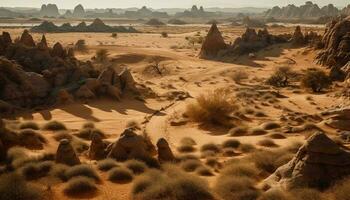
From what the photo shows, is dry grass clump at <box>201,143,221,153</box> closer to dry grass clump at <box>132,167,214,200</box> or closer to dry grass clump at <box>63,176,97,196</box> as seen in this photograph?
dry grass clump at <box>132,167,214,200</box>

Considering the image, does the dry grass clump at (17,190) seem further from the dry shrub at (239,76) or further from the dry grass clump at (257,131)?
the dry shrub at (239,76)

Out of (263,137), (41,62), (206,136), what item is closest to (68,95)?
(41,62)

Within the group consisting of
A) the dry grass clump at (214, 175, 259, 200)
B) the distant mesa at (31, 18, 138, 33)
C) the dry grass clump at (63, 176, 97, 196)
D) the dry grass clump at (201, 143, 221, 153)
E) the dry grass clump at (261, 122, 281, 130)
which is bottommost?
the distant mesa at (31, 18, 138, 33)

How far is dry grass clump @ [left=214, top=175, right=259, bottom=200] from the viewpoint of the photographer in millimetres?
11477

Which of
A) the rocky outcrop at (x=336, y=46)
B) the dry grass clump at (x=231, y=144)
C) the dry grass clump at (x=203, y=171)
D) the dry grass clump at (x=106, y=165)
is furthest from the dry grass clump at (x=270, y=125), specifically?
the rocky outcrop at (x=336, y=46)

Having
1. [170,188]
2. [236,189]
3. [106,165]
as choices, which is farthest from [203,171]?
[106,165]

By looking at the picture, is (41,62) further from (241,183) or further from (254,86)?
(241,183)

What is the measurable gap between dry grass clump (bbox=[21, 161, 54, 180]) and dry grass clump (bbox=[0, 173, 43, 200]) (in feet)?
5.53

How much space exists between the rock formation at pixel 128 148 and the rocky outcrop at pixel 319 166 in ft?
16.5

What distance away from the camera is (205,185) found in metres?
12.2

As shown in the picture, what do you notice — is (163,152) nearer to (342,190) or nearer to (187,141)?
(187,141)

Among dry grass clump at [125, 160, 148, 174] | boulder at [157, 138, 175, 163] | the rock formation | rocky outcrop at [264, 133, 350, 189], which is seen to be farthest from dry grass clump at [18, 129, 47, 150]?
rocky outcrop at [264, 133, 350, 189]

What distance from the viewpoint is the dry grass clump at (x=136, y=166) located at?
13977 millimetres

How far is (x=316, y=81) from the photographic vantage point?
31.4m
